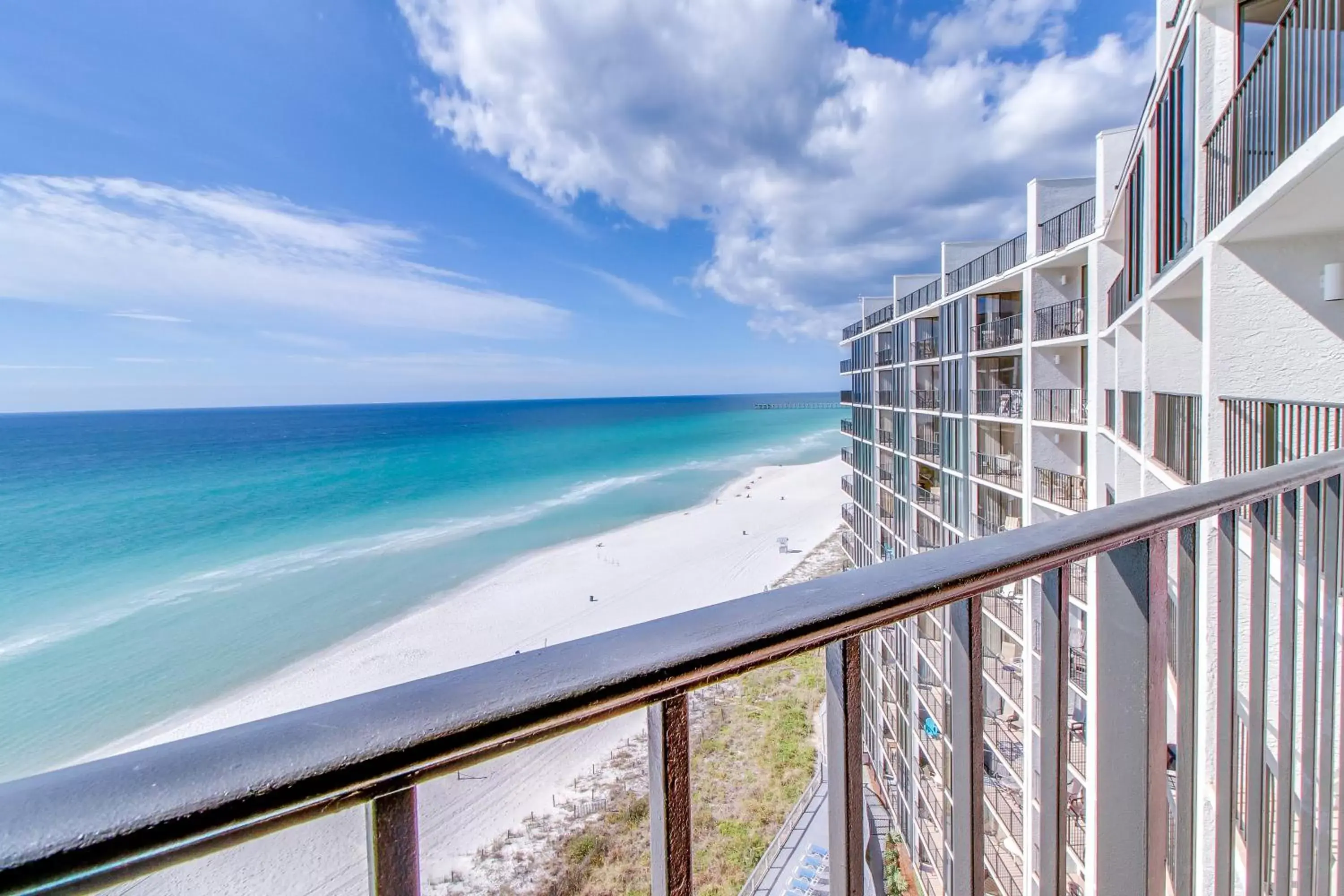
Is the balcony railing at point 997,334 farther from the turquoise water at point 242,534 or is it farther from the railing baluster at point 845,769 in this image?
the turquoise water at point 242,534

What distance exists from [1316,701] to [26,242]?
45.8m

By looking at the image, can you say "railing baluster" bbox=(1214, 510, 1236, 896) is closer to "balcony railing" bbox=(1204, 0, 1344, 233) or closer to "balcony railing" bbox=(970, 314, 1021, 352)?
"balcony railing" bbox=(1204, 0, 1344, 233)

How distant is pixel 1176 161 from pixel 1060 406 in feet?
17.3

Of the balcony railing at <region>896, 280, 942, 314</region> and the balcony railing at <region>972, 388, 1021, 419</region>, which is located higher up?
the balcony railing at <region>896, 280, 942, 314</region>

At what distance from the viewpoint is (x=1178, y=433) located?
16.0 feet

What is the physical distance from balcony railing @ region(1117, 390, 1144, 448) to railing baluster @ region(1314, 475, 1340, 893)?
5306mm

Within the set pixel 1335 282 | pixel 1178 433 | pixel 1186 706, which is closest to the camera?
pixel 1186 706

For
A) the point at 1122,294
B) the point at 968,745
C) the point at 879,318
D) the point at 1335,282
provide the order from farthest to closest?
the point at 879,318 → the point at 1122,294 → the point at 1335,282 → the point at 968,745

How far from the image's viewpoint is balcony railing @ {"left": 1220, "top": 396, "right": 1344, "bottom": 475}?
9.82 feet

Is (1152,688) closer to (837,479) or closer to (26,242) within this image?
(837,479)

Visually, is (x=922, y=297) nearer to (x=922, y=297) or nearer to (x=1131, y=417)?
(x=922, y=297)

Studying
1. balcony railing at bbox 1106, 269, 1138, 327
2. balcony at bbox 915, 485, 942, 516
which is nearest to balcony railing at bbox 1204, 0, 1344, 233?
balcony railing at bbox 1106, 269, 1138, 327

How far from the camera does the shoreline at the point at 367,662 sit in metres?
12.1

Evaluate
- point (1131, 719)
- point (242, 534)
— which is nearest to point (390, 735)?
point (1131, 719)
